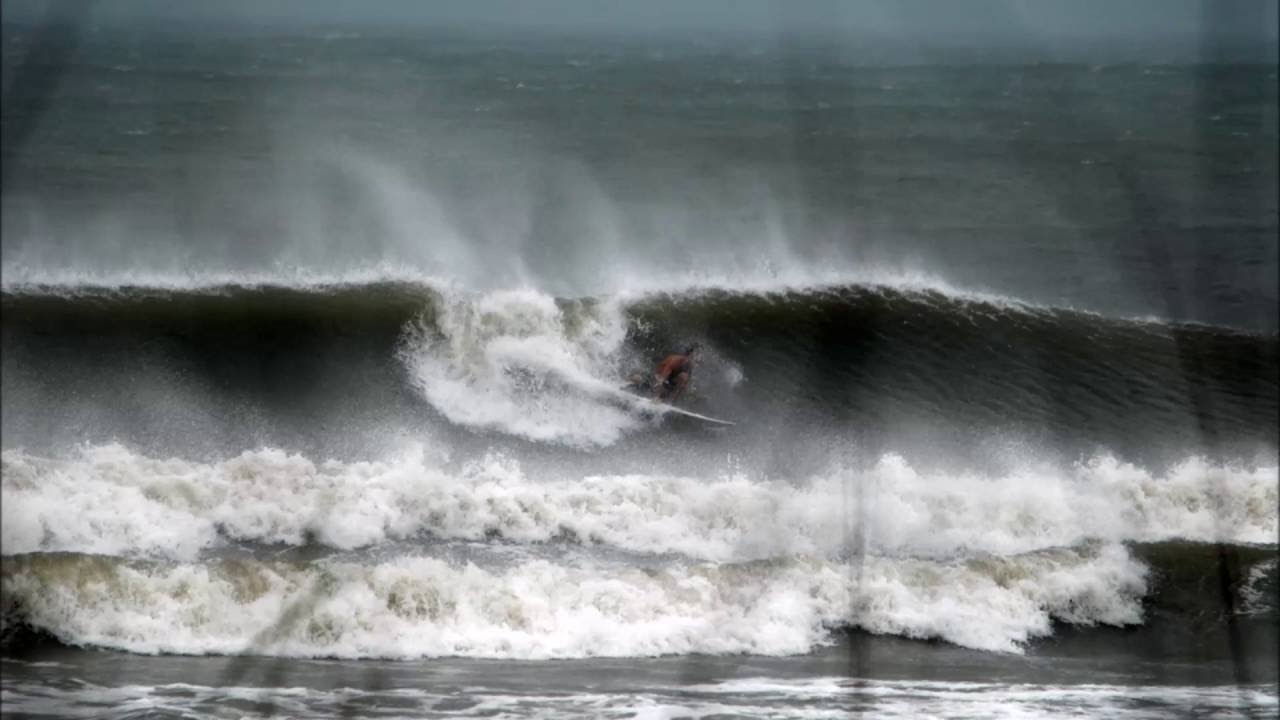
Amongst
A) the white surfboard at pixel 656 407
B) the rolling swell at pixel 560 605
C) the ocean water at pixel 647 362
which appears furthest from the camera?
the white surfboard at pixel 656 407

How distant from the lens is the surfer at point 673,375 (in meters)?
4.37

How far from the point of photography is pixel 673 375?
440 centimetres

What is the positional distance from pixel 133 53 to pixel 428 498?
198 cm

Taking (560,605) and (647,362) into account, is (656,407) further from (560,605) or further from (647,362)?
(560,605)

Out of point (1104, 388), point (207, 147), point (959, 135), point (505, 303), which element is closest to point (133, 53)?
point (207, 147)

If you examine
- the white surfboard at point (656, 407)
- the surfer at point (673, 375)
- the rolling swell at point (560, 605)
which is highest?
the surfer at point (673, 375)

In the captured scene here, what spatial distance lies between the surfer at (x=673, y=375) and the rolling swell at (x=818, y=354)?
5 cm

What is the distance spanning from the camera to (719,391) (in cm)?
444

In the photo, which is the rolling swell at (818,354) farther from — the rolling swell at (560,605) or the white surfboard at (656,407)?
the rolling swell at (560,605)

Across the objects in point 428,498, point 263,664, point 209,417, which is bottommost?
point 263,664

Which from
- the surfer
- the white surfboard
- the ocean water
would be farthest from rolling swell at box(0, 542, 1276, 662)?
the surfer

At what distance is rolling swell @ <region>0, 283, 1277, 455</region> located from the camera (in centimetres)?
438

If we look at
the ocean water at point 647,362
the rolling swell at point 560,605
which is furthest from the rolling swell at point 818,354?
the rolling swell at point 560,605

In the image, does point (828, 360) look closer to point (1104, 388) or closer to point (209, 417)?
point (1104, 388)
